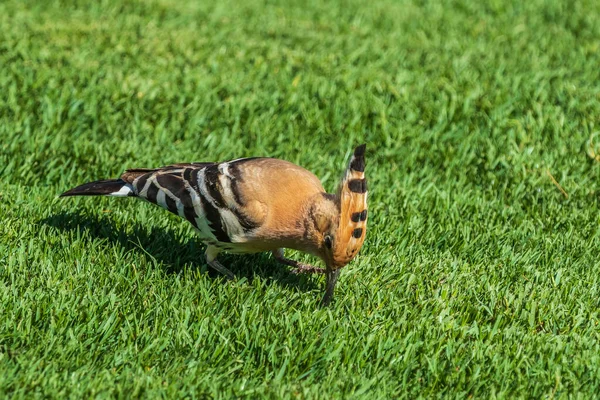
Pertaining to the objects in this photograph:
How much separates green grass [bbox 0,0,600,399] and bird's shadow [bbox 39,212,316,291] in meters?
0.02

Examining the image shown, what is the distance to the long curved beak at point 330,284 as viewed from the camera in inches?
169

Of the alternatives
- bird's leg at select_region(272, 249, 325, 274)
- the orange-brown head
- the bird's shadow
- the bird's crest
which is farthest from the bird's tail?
the bird's crest

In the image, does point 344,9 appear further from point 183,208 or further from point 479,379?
point 479,379

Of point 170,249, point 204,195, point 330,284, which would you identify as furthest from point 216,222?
point 330,284

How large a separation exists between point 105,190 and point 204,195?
61 cm

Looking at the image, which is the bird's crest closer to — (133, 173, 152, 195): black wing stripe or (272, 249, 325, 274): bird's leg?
(272, 249, 325, 274): bird's leg

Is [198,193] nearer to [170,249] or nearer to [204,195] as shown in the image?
[204,195]

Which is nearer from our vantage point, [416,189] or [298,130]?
[416,189]

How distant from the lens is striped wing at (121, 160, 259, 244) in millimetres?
4531

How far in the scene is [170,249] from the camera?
16.2 ft

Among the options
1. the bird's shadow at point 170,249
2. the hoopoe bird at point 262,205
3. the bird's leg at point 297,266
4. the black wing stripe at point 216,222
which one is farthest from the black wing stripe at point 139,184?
the bird's leg at point 297,266

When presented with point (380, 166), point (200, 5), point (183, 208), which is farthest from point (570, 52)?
point (183, 208)

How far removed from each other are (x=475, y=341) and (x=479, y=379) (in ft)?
0.95

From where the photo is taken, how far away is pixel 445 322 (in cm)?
424
